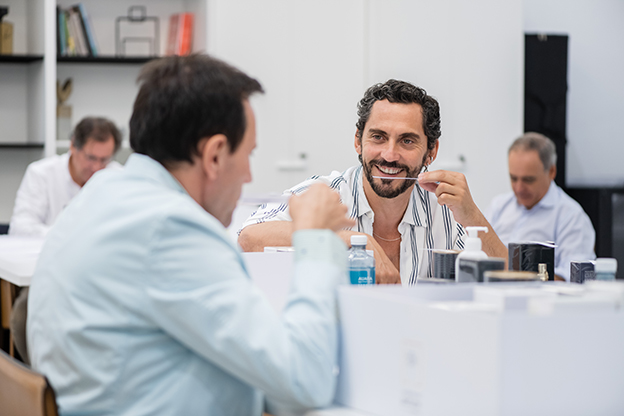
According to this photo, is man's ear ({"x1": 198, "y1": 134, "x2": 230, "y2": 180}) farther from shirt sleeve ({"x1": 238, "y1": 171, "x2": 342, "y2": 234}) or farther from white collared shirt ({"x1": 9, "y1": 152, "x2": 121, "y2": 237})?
white collared shirt ({"x1": 9, "y1": 152, "x2": 121, "y2": 237})

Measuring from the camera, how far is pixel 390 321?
3.35 ft

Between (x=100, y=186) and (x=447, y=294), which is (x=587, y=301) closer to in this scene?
(x=447, y=294)

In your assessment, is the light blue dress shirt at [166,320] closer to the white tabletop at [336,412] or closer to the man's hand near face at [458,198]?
the white tabletop at [336,412]

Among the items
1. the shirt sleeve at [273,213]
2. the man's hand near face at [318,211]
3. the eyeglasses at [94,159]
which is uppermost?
the eyeglasses at [94,159]

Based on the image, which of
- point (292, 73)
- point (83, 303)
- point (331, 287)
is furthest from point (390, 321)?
point (292, 73)

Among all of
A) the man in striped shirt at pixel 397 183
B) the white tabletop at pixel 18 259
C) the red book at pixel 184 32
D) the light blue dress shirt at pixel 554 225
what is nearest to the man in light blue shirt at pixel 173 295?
the man in striped shirt at pixel 397 183

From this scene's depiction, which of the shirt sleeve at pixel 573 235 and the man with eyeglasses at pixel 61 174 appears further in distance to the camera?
the man with eyeglasses at pixel 61 174

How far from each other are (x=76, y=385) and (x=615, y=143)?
4.75 m

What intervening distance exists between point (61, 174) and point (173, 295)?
3.52m

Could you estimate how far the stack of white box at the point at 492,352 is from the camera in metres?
0.90

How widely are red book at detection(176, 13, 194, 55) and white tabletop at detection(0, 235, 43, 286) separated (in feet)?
5.25

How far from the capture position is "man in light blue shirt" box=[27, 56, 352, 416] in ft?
3.31

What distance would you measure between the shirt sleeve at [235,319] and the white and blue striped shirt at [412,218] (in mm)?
989

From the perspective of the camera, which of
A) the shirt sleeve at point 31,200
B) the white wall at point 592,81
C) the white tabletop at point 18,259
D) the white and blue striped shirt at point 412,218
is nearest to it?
the white and blue striped shirt at point 412,218
